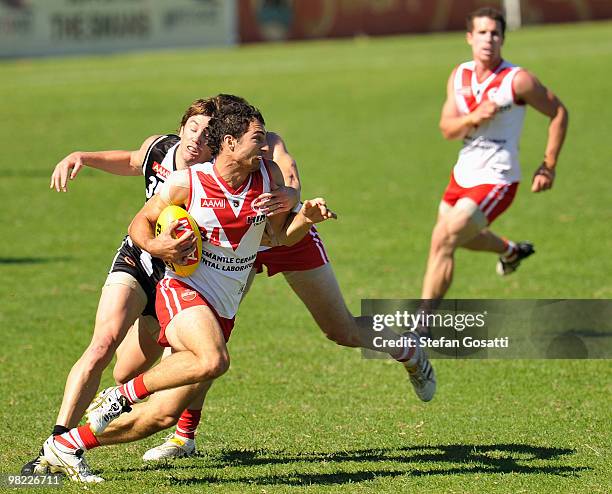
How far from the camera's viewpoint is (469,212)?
32.4ft

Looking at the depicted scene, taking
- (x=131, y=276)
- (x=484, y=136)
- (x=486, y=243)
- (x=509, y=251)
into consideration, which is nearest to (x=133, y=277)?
(x=131, y=276)

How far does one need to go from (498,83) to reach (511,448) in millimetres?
3943

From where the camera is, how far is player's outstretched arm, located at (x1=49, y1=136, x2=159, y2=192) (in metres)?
7.07

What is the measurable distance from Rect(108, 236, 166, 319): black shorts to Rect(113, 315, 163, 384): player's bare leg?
0.47ft

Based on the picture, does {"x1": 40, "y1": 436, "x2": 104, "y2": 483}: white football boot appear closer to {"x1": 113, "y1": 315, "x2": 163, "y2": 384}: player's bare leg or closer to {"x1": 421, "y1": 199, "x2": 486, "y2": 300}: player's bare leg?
{"x1": 113, "y1": 315, "x2": 163, "y2": 384}: player's bare leg

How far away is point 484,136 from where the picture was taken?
10.2 m

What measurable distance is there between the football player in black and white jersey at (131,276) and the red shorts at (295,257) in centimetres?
72

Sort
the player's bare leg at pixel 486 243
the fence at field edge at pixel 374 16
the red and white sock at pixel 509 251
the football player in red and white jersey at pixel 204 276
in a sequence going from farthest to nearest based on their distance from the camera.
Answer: the fence at field edge at pixel 374 16 → the red and white sock at pixel 509 251 → the player's bare leg at pixel 486 243 → the football player in red and white jersey at pixel 204 276

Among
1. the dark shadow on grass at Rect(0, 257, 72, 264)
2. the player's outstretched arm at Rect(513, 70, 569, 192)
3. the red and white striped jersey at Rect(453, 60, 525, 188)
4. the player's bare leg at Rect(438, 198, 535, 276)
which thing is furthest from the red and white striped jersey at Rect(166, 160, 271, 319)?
the dark shadow on grass at Rect(0, 257, 72, 264)

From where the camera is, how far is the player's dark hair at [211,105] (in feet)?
21.2

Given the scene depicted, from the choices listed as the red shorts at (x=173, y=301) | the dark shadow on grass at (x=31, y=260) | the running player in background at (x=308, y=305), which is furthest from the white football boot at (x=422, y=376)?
the dark shadow on grass at (x=31, y=260)

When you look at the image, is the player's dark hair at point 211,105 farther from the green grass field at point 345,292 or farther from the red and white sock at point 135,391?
the green grass field at point 345,292

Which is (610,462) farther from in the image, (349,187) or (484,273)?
(349,187)

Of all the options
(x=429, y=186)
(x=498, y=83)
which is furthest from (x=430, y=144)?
(x=498, y=83)
